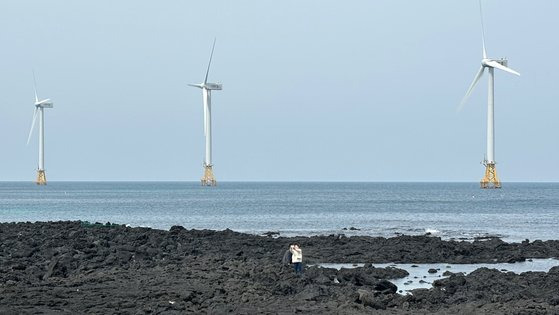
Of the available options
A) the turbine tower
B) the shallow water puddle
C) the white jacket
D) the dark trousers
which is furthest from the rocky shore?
the turbine tower

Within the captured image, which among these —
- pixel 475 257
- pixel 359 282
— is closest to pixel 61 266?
pixel 359 282

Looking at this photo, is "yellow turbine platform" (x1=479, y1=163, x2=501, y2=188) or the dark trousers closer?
the dark trousers

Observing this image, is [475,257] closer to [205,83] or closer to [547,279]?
[547,279]

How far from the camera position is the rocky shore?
24625 millimetres

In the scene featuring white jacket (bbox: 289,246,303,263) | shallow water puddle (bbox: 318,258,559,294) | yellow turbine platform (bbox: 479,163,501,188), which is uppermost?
yellow turbine platform (bbox: 479,163,501,188)

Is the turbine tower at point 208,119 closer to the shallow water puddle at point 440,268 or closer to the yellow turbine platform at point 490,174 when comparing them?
the yellow turbine platform at point 490,174

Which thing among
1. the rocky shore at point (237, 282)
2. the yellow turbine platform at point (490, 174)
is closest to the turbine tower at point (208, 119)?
the yellow turbine platform at point (490, 174)

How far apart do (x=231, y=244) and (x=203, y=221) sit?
35290mm

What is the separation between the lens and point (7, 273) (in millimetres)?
31344

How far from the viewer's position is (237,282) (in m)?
28.9

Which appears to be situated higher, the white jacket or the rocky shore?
the white jacket

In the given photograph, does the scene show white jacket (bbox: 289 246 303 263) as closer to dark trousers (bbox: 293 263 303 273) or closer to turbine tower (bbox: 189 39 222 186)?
dark trousers (bbox: 293 263 303 273)

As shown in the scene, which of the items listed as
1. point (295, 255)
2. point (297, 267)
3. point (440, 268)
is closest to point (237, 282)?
point (297, 267)

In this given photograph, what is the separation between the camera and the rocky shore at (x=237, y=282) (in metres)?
24.6
